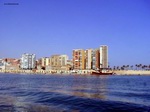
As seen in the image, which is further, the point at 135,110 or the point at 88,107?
the point at 88,107

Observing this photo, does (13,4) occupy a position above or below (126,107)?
above

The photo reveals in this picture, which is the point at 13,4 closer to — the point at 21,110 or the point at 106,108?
the point at 21,110

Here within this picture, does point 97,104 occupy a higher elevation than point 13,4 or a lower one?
lower

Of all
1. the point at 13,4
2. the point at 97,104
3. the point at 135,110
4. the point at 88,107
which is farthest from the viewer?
the point at 97,104

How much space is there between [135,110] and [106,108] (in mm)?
2229

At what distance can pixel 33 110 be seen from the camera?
20328mm

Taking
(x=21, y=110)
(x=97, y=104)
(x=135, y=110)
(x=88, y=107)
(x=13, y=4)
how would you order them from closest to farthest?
1. (x=13, y=4)
2. (x=21, y=110)
3. (x=135, y=110)
4. (x=88, y=107)
5. (x=97, y=104)

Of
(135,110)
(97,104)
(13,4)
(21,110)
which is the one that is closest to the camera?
(13,4)

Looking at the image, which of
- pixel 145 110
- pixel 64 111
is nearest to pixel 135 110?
pixel 145 110

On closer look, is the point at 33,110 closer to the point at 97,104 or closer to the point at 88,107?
the point at 88,107

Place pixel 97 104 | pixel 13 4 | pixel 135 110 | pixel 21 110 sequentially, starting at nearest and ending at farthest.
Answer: pixel 13 4
pixel 21 110
pixel 135 110
pixel 97 104

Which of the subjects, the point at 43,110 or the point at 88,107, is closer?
the point at 43,110

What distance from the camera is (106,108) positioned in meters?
22.5

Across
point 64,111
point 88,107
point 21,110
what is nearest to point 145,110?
point 88,107
